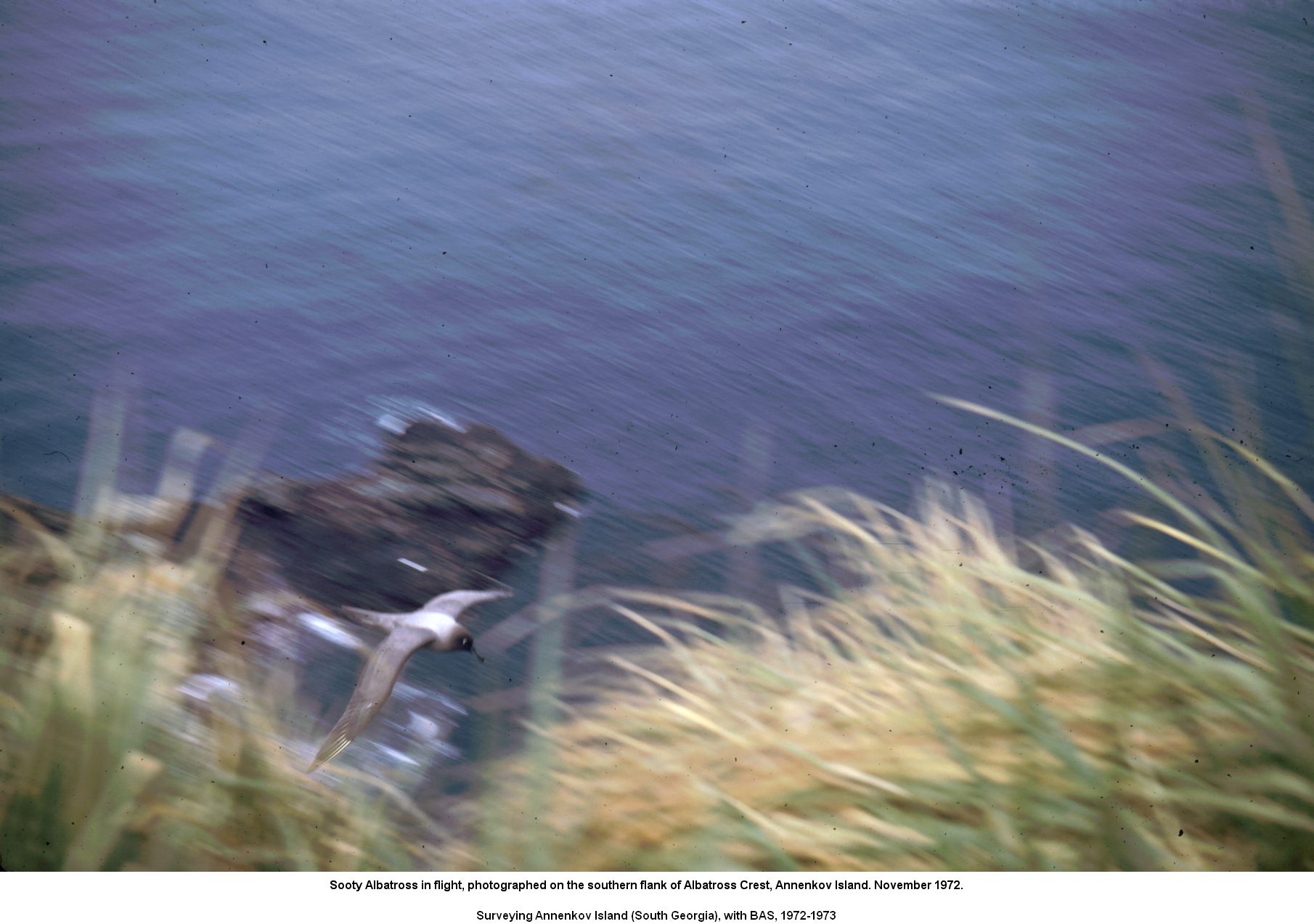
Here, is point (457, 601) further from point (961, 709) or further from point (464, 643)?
point (961, 709)

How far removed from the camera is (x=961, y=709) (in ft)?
4.55

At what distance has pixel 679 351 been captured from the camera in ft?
5.19

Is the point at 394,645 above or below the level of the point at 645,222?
below

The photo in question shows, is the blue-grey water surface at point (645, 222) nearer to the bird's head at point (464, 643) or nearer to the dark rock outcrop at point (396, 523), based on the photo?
the dark rock outcrop at point (396, 523)

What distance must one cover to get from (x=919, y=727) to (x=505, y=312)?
86 centimetres

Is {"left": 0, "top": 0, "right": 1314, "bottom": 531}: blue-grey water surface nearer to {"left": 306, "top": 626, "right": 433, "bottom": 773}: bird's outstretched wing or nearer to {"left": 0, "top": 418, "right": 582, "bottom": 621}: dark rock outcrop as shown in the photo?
{"left": 0, "top": 418, "right": 582, "bottom": 621}: dark rock outcrop

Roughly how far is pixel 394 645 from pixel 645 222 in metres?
0.75

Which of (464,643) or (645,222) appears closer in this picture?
(464,643)

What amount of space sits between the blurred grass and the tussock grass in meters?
0.19

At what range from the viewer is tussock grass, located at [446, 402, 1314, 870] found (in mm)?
1320
